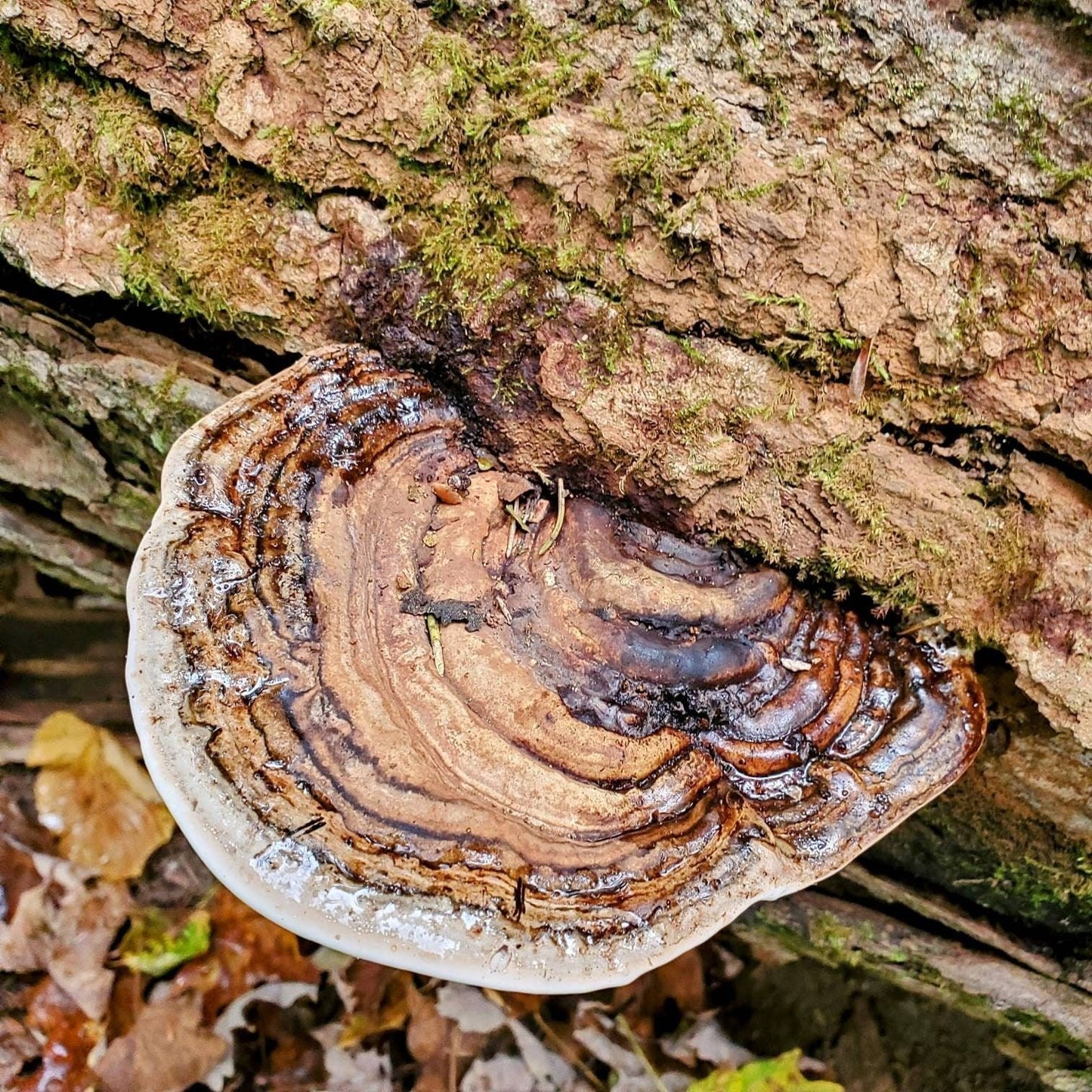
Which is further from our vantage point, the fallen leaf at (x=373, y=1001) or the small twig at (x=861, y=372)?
the fallen leaf at (x=373, y=1001)

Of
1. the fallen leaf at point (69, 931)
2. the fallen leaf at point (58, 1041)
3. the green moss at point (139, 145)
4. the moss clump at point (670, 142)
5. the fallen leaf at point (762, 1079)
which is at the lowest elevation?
the fallen leaf at point (58, 1041)

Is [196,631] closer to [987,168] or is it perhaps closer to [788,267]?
[788,267]

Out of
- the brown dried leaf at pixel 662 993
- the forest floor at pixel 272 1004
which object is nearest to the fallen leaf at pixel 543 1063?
the forest floor at pixel 272 1004

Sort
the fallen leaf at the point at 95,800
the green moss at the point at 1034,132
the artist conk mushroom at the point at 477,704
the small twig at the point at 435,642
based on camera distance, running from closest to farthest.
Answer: the artist conk mushroom at the point at 477,704 < the green moss at the point at 1034,132 < the small twig at the point at 435,642 < the fallen leaf at the point at 95,800

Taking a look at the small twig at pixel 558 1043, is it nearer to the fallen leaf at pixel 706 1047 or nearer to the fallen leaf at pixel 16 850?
the fallen leaf at pixel 706 1047

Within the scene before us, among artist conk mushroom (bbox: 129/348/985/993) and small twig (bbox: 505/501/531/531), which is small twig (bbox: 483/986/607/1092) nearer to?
artist conk mushroom (bbox: 129/348/985/993)

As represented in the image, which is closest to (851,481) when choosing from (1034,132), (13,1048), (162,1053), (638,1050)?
(1034,132)

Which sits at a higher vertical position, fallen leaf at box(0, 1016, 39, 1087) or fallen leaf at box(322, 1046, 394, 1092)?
fallen leaf at box(322, 1046, 394, 1092)

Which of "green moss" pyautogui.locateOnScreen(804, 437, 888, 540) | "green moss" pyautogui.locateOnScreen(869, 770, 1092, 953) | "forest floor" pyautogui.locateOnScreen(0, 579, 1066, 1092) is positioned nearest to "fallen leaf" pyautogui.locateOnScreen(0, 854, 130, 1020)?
"forest floor" pyautogui.locateOnScreen(0, 579, 1066, 1092)
